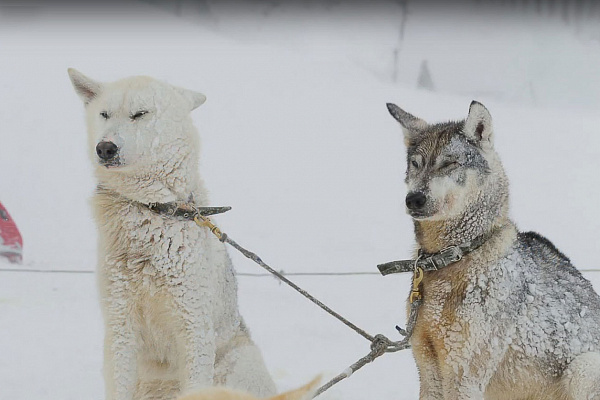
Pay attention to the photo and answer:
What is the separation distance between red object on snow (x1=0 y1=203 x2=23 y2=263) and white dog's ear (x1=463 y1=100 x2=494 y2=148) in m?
5.81

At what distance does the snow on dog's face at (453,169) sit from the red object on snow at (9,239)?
5669mm

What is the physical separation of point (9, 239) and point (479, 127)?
6.02m

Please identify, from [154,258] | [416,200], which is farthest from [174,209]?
[416,200]

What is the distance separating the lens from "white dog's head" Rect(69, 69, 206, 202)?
2955mm

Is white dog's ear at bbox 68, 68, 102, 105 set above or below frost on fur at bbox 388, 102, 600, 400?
above

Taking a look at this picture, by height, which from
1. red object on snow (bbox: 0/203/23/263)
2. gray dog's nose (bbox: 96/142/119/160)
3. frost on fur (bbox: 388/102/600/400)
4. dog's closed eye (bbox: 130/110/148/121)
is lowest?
red object on snow (bbox: 0/203/23/263)

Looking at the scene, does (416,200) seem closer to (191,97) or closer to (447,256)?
(447,256)

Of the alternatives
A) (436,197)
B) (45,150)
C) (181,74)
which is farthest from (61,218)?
(436,197)

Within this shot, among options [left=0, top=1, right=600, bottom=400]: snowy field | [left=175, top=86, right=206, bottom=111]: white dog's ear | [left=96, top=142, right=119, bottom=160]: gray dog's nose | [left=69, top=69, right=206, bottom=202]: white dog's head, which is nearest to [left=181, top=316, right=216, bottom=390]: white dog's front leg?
[left=69, top=69, right=206, bottom=202]: white dog's head

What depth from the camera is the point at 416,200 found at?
2742mm

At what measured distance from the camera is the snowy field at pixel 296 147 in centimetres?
561

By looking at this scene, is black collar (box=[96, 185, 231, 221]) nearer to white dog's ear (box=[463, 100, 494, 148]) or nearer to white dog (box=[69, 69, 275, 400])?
white dog (box=[69, 69, 275, 400])

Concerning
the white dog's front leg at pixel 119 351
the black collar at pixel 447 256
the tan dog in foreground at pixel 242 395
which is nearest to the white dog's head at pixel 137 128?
the white dog's front leg at pixel 119 351

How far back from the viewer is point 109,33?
14992 mm
